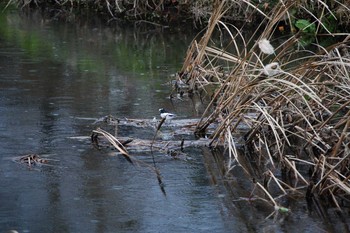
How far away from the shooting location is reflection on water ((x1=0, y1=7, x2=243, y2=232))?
20.6ft

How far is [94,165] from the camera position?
759cm

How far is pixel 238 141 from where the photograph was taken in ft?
27.8

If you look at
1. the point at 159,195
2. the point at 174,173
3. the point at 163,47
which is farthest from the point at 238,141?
the point at 163,47

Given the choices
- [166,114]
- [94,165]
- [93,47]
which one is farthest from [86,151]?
[93,47]

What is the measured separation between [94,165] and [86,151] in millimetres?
433

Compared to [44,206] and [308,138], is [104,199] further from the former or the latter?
[308,138]

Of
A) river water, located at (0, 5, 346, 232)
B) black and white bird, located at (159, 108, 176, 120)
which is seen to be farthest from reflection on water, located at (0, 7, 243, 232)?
black and white bird, located at (159, 108, 176, 120)

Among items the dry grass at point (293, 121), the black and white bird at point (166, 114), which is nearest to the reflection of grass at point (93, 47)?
the black and white bird at point (166, 114)

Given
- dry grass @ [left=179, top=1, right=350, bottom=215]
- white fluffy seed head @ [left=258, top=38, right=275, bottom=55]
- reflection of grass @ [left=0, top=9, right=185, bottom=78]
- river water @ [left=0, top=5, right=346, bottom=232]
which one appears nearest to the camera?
river water @ [left=0, top=5, right=346, bottom=232]

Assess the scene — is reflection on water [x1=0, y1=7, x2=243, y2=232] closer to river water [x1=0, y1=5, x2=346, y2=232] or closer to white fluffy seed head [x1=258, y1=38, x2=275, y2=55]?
river water [x1=0, y1=5, x2=346, y2=232]

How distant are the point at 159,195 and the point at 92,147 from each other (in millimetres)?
1486

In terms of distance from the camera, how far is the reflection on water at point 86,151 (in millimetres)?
6277

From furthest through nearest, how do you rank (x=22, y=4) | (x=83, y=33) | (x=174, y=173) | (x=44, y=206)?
(x=22, y=4) → (x=83, y=33) → (x=174, y=173) → (x=44, y=206)

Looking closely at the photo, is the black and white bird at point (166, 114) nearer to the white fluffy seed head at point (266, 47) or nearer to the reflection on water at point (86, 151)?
the reflection on water at point (86, 151)
